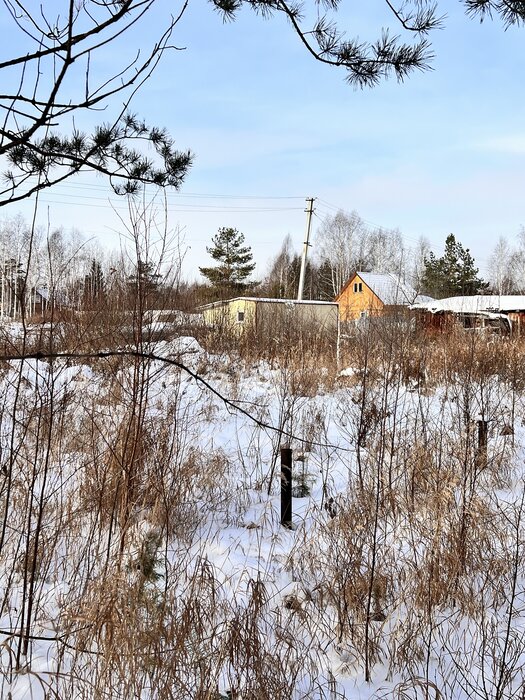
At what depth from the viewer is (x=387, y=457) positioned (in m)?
4.69

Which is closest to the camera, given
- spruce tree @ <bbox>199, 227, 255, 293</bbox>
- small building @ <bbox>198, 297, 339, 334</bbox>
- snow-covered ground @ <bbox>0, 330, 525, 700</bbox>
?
snow-covered ground @ <bbox>0, 330, 525, 700</bbox>

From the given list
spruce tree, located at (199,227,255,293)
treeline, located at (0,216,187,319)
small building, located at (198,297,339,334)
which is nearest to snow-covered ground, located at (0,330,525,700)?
treeline, located at (0,216,187,319)

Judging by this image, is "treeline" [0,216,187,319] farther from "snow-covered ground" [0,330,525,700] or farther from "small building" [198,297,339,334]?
"small building" [198,297,339,334]

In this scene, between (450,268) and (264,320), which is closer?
(264,320)

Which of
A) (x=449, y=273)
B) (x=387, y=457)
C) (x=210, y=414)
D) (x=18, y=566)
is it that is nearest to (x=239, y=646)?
(x=18, y=566)

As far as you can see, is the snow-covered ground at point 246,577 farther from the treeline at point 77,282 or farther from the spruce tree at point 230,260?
the spruce tree at point 230,260

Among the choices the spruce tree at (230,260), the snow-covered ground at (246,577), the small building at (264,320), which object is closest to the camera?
the snow-covered ground at (246,577)

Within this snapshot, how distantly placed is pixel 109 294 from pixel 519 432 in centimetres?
508

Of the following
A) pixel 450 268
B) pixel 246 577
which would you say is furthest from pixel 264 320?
pixel 450 268

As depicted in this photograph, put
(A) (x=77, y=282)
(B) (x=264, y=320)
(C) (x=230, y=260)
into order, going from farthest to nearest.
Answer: (C) (x=230, y=260) → (B) (x=264, y=320) → (A) (x=77, y=282)

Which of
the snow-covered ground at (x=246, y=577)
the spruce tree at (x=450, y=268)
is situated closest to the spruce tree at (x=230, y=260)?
the spruce tree at (x=450, y=268)

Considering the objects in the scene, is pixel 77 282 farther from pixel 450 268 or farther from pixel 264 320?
pixel 450 268

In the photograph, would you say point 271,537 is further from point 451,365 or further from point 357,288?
point 357,288

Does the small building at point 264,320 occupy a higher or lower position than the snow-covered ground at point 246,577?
higher
